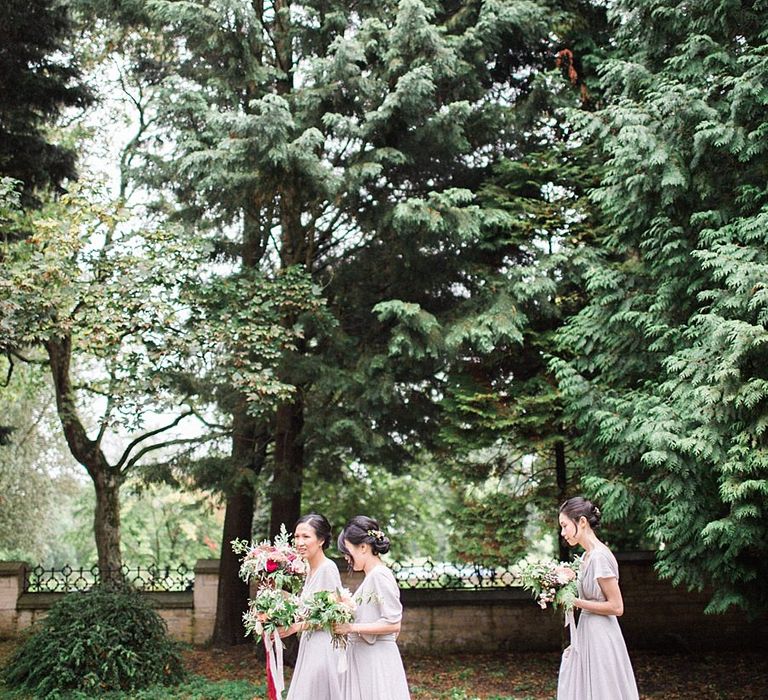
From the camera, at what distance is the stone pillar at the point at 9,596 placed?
11.7 m

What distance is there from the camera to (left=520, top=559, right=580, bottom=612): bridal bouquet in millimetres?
5246

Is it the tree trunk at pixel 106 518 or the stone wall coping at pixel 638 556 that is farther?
the tree trunk at pixel 106 518

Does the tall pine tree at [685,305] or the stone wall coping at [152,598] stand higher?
the tall pine tree at [685,305]

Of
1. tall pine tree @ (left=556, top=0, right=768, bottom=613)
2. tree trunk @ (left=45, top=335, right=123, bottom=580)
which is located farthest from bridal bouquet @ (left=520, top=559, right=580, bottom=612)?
tree trunk @ (left=45, top=335, right=123, bottom=580)

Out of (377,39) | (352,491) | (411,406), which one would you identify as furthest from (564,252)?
(352,491)

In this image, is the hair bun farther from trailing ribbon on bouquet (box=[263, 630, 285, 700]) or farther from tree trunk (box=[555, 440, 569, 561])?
tree trunk (box=[555, 440, 569, 561])

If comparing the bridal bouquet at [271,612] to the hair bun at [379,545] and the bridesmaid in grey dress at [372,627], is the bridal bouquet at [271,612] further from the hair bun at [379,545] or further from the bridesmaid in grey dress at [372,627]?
the hair bun at [379,545]

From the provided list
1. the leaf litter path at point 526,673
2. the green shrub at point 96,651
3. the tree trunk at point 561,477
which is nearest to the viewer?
the green shrub at point 96,651

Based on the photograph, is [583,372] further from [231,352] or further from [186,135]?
[186,135]

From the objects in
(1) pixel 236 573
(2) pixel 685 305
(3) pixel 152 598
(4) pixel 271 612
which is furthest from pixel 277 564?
(3) pixel 152 598

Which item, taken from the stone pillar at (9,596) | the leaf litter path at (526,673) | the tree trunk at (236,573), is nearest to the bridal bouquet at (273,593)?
the leaf litter path at (526,673)

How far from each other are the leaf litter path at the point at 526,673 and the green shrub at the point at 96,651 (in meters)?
1.04

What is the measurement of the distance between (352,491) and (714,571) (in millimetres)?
8366

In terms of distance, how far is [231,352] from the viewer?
10.1 meters
